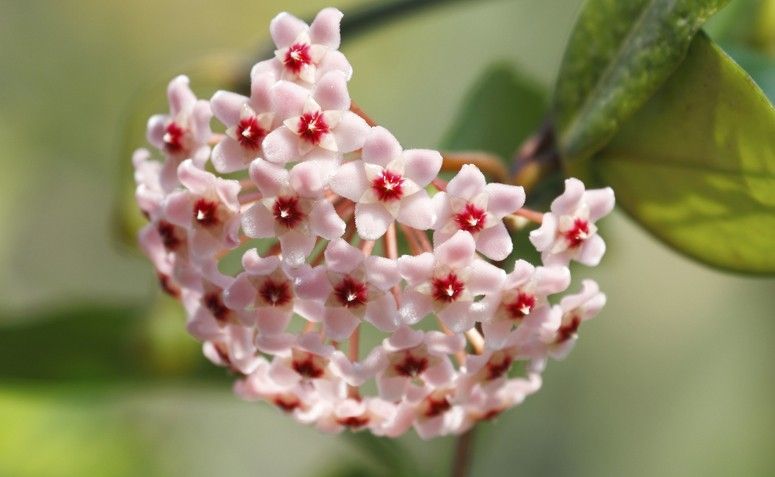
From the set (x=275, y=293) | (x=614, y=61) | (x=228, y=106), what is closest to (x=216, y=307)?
(x=275, y=293)

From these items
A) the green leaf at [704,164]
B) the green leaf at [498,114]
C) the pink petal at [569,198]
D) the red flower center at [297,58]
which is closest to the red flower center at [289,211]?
the red flower center at [297,58]

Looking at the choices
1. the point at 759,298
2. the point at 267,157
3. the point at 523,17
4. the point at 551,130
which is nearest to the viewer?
the point at 267,157

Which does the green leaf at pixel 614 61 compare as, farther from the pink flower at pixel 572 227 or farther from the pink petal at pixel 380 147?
the pink petal at pixel 380 147

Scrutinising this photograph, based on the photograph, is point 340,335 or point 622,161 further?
point 622,161

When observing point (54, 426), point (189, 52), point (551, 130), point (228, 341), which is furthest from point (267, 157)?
point (189, 52)

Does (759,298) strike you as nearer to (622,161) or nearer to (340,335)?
(622,161)

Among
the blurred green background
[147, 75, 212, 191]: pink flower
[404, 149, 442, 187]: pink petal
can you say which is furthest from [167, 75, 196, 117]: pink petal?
the blurred green background

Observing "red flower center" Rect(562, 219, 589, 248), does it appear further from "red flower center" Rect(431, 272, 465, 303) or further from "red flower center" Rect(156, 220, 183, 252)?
"red flower center" Rect(156, 220, 183, 252)
